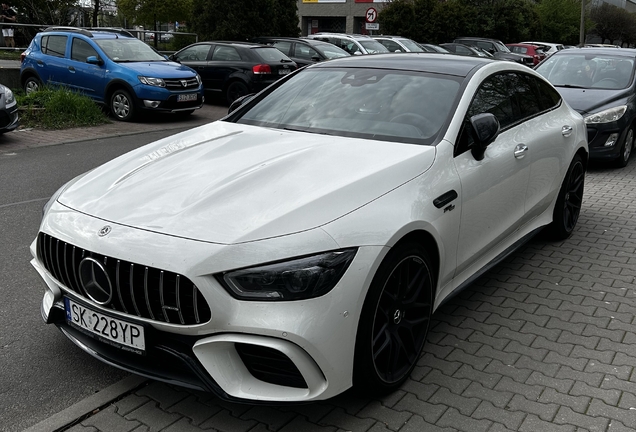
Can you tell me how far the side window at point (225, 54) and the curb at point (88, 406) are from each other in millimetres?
13255

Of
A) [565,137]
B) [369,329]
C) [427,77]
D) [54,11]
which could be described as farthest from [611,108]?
[54,11]

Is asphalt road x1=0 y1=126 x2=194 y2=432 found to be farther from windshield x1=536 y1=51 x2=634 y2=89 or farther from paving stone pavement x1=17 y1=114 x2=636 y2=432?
windshield x1=536 y1=51 x2=634 y2=89

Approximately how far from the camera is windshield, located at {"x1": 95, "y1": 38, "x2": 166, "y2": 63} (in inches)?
531

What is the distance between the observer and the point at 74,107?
41.2ft

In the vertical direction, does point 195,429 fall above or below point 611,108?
below

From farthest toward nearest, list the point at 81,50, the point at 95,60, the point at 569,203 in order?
the point at 81,50 < the point at 95,60 < the point at 569,203

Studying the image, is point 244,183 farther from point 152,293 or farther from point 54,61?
point 54,61

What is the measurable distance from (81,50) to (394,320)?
12.1m

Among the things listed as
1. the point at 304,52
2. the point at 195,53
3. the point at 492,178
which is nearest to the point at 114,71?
the point at 195,53

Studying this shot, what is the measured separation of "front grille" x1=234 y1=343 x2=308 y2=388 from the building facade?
49824mm

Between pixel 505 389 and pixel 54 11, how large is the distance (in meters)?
31.7

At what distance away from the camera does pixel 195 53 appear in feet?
54.4

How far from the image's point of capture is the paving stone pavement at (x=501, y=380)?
3117 mm

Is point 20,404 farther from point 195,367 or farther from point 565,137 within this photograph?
point 565,137
